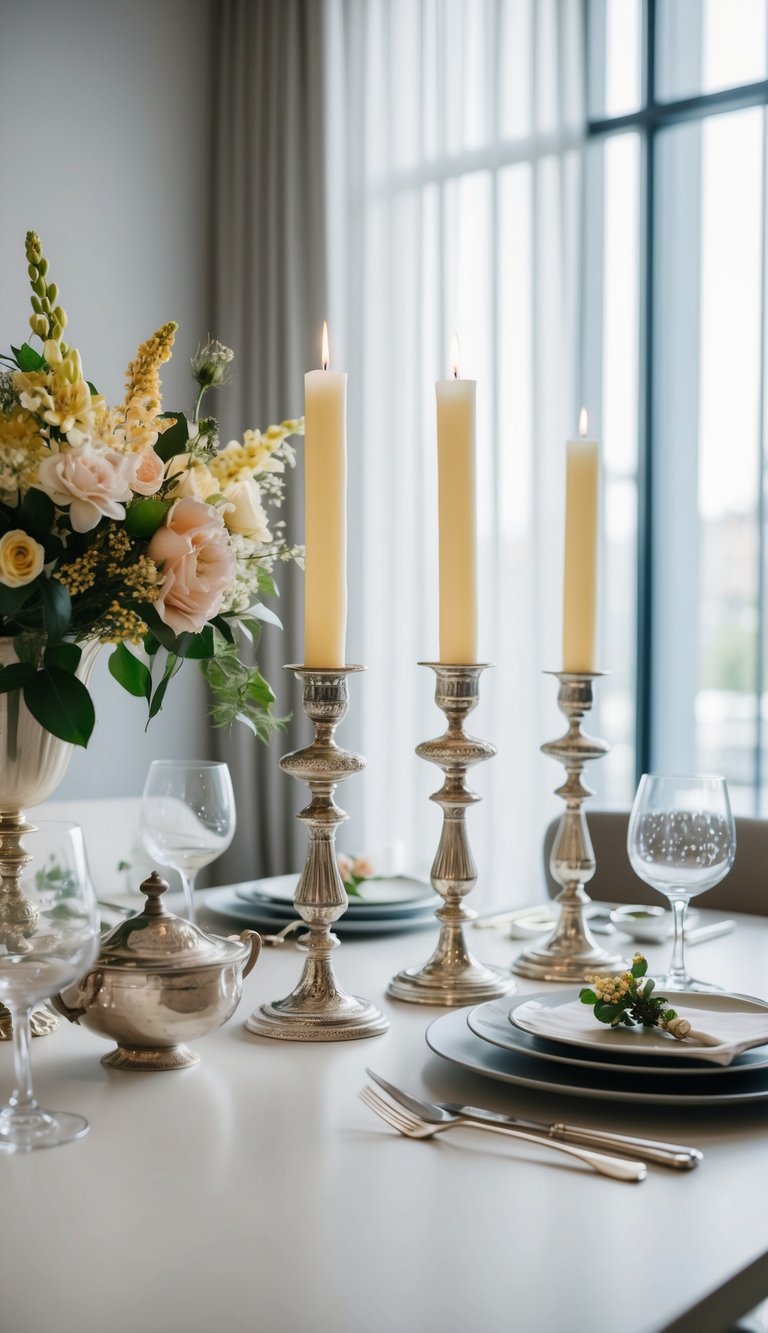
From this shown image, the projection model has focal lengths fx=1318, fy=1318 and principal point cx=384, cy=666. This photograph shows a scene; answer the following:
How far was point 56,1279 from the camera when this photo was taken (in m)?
0.66

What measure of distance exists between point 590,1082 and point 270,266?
344 centimetres

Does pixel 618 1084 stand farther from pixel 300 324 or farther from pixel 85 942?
pixel 300 324

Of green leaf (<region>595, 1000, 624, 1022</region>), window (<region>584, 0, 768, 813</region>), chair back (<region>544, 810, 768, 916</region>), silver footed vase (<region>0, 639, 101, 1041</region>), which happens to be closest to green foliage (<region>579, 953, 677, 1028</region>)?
green leaf (<region>595, 1000, 624, 1022</region>)

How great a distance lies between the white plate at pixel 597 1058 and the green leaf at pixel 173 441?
538 millimetres

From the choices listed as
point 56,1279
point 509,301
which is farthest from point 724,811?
point 509,301

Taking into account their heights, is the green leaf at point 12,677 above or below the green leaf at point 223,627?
below

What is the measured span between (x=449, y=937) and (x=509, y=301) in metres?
2.60

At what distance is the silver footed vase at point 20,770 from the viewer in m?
1.07

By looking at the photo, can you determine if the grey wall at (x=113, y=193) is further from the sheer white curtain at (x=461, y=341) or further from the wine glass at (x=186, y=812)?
the wine glass at (x=186, y=812)

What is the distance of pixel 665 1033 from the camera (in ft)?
3.22

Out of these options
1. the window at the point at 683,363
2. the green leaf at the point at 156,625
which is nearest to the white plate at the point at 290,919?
the green leaf at the point at 156,625

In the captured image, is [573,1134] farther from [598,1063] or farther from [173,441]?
[173,441]

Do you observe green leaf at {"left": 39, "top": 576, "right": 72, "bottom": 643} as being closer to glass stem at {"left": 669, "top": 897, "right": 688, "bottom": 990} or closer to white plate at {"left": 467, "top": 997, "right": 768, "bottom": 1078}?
white plate at {"left": 467, "top": 997, "right": 768, "bottom": 1078}

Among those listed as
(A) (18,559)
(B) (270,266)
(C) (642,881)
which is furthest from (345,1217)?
(B) (270,266)
